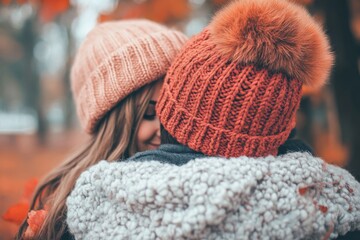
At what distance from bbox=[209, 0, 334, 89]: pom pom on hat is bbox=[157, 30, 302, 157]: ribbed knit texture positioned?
4 centimetres

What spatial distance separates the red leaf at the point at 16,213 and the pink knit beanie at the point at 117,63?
27.0 inches

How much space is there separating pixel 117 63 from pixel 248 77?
0.92 metres

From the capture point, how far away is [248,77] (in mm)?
1442

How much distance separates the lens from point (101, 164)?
1.53 meters

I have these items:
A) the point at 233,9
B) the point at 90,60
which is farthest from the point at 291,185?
the point at 90,60

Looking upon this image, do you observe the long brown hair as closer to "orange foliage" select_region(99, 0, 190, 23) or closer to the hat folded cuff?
the hat folded cuff

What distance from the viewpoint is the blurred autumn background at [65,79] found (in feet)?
11.2

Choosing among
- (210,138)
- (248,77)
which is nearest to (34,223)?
(210,138)

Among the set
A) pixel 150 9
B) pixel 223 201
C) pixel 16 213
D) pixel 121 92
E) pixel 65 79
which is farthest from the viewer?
pixel 65 79

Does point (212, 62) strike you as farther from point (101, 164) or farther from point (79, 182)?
point (79, 182)

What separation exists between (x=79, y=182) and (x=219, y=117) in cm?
A: 63

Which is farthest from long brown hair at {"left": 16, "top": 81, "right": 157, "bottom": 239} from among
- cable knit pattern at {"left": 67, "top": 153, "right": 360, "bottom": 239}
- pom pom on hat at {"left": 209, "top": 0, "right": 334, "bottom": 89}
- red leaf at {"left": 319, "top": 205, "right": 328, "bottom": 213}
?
red leaf at {"left": 319, "top": 205, "right": 328, "bottom": 213}

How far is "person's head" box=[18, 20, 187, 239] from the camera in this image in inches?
80.9

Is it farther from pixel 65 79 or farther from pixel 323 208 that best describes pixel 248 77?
pixel 65 79
